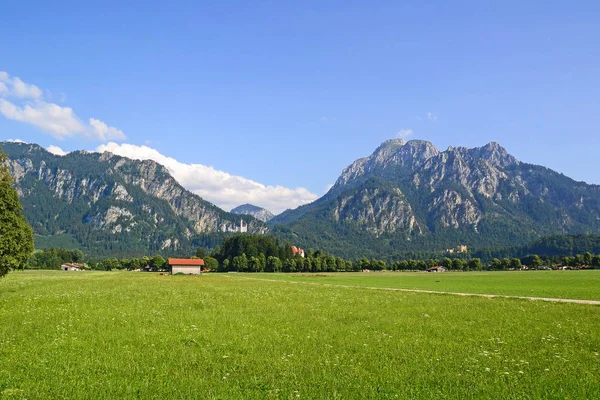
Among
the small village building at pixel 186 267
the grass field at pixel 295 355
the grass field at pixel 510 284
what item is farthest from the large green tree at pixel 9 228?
the small village building at pixel 186 267

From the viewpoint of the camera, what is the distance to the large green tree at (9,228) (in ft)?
147

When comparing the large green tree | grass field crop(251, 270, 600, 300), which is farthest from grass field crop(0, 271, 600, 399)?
grass field crop(251, 270, 600, 300)

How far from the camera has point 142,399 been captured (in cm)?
1042

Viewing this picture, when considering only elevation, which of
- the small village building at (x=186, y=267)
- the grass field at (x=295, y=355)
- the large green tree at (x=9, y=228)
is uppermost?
the large green tree at (x=9, y=228)

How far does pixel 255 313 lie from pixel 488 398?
1838cm

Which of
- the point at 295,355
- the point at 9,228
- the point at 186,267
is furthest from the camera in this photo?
the point at 186,267

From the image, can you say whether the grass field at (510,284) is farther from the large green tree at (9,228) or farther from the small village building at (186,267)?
the small village building at (186,267)

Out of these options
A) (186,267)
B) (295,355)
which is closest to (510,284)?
(295,355)

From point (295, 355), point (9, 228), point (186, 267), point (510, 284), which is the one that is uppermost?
point (9, 228)

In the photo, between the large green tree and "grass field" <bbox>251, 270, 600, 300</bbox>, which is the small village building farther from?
the large green tree

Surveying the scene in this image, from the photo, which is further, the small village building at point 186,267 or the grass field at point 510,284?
the small village building at point 186,267

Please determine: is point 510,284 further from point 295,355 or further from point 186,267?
point 186,267

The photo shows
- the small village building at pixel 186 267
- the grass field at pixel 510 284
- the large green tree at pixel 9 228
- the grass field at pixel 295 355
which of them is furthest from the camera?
the small village building at pixel 186 267

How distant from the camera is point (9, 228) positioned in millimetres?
45562
